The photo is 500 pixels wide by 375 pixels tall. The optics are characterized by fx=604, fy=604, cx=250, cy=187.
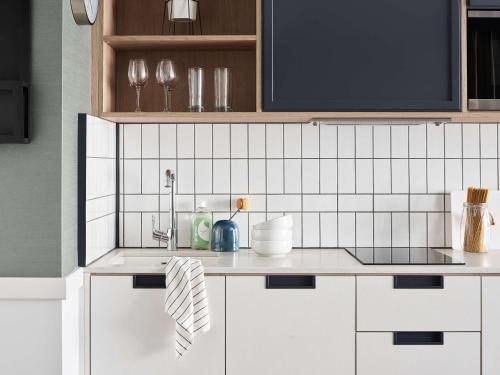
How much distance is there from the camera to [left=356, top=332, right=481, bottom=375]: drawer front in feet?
7.86

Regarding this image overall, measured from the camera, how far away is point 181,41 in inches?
104

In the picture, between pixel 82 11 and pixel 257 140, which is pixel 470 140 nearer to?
pixel 257 140

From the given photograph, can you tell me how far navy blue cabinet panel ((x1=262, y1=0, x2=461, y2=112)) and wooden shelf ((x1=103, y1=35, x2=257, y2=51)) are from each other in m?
0.18

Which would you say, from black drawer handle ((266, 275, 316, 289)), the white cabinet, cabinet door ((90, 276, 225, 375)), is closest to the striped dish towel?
cabinet door ((90, 276, 225, 375))

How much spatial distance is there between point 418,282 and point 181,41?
1.43m

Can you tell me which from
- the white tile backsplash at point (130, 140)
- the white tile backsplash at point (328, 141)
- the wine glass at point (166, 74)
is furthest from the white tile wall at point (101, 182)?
the white tile backsplash at point (328, 141)

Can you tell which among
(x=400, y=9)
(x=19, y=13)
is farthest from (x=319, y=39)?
(x=19, y=13)

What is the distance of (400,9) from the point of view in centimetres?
258

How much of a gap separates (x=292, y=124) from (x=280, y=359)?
114cm

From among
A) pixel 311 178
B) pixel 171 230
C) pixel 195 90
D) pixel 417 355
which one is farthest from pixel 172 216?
pixel 417 355

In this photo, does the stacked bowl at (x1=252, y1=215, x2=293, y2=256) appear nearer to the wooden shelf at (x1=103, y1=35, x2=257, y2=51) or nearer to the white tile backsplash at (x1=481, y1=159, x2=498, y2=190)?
the wooden shelf at (x1=103, y1=35, x2=257, y2=51)

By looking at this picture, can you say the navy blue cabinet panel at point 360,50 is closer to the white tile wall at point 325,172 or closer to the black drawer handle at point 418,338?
the white tile wall at point 325,172

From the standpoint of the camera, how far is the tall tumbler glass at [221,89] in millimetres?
2664

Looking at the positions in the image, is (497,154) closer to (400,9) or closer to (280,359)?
(400,9)
